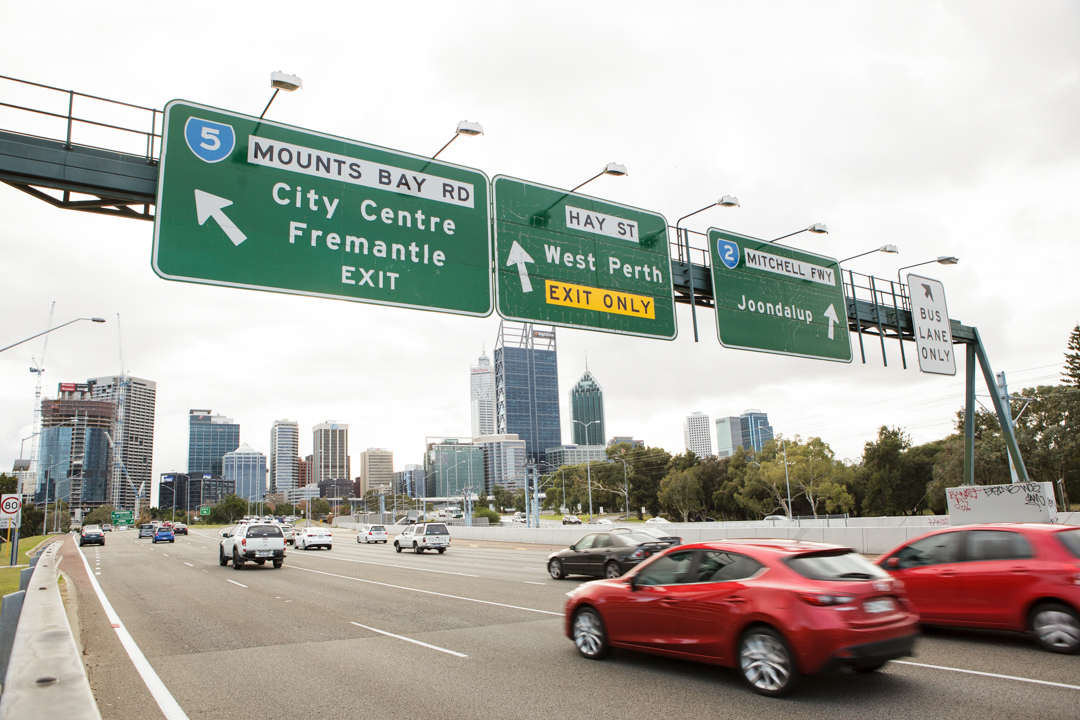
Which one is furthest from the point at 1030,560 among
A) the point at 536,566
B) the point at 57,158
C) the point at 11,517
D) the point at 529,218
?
the point at 11,517

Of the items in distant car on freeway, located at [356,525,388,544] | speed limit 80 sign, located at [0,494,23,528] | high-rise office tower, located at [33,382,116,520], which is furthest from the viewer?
high-rise office tower, located at [33,382,116,520]

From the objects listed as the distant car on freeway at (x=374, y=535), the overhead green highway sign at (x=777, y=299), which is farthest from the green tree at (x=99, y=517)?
the overhead green highway sign at (x=777, y=299)

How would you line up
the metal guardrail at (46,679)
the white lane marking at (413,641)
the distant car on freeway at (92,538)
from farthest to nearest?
1. the distant car on freeway at (92,538)
2. the white lane marking at (413,641)
3. the metal guardrail at (46,679)

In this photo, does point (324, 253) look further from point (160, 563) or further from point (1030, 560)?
point (160, 563)

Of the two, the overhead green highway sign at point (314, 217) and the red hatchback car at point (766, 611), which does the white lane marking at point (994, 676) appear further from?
the overhead green highway sign at point (314, 217)

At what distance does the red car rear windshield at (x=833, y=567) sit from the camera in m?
6.57

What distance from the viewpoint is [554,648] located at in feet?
29.3

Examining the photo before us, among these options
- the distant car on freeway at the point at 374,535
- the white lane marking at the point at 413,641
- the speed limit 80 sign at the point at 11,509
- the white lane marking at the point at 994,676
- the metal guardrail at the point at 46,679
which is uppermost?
the speed limit 80 sign at the point at 11,509

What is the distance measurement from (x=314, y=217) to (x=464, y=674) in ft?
20.1

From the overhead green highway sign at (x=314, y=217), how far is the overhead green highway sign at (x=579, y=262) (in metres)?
0.47

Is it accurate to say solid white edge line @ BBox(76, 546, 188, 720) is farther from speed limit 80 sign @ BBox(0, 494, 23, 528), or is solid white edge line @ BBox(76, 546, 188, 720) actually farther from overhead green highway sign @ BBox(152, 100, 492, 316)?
speed limit 80 sign @ BBox(0, 494, 23, 528)

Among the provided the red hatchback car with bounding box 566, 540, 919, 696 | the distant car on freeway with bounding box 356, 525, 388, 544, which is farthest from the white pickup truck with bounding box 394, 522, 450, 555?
the red hatchback car with bounding box 566, 540, 919, 696

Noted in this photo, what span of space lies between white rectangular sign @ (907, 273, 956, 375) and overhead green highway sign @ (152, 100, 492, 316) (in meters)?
12.0

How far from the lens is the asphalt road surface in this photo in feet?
20.4
